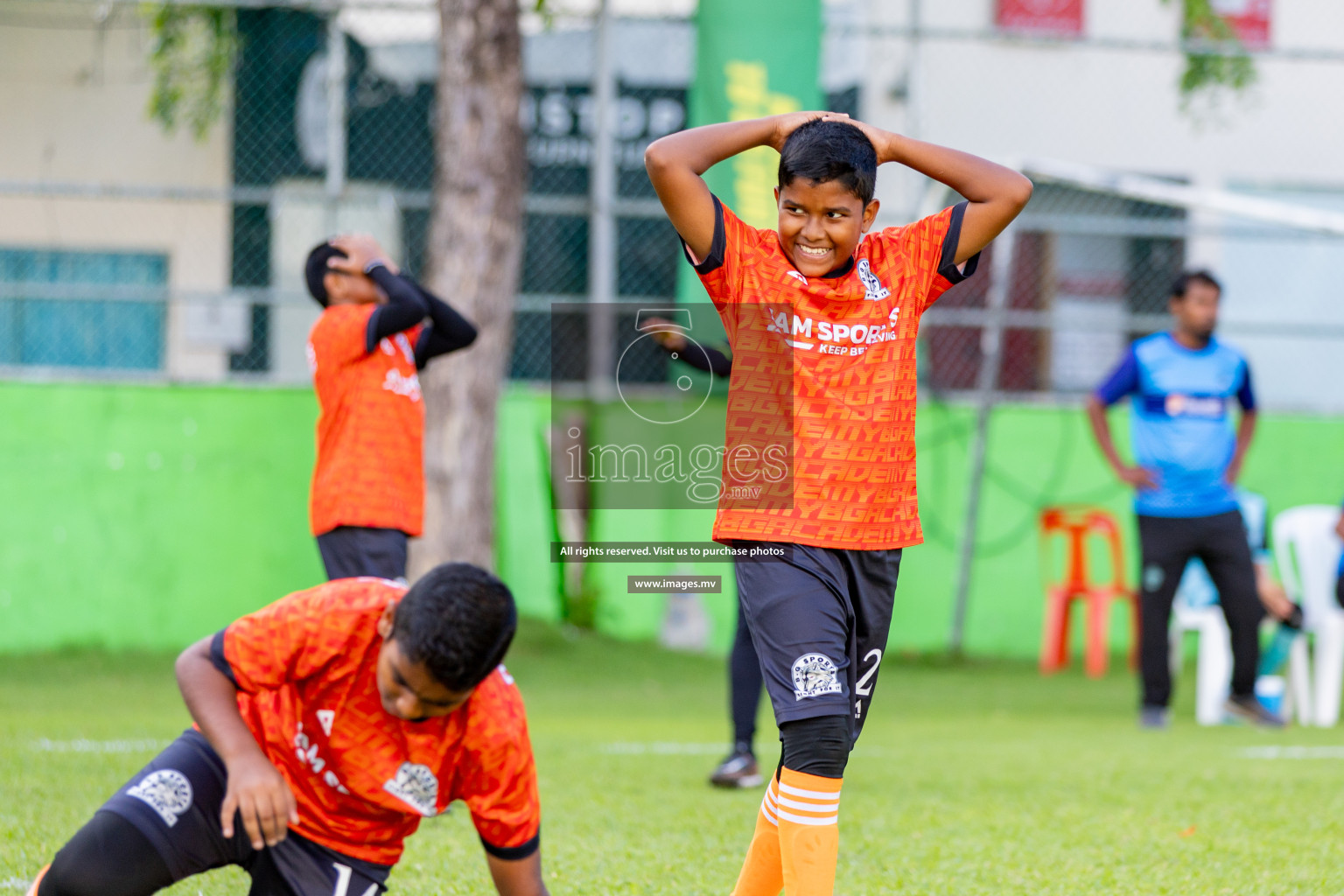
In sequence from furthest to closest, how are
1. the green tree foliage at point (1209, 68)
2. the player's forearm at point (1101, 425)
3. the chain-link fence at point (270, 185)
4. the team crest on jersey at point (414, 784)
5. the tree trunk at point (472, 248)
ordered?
the green tree foliage at point (1209, 68) < the chain-link fence at point (270, 185) < the tree trunk at point (472, 248) < the player's forearm at point (1101, 425) < the team crest on jersey at point (414, 784)

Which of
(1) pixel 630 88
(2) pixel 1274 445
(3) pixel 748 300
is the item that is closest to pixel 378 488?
(3) pixel 748 300

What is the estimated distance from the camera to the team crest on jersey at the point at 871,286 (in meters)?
3.20

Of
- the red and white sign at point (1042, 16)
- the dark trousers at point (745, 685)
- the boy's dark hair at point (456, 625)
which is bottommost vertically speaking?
the dark trousers at point (745, 685)

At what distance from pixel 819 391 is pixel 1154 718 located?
5.01 metres

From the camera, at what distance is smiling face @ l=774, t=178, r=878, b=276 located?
310 cm

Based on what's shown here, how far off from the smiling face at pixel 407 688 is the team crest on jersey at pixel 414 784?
126 mm

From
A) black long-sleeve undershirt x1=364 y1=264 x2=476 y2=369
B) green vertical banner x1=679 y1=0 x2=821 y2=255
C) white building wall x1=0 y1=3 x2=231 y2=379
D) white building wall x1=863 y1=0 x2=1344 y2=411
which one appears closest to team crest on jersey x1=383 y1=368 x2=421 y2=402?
black long-sleeve undershirt x1=364 y1=264 x2=476 y2=369

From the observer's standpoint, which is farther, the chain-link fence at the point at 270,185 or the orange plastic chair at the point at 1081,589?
the chain-link fence at the point at 270,185

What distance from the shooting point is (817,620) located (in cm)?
302

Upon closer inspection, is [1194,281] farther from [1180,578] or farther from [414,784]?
[414,784]

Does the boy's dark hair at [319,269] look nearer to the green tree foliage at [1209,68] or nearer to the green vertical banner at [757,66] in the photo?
the green vertical banner at [757,66]

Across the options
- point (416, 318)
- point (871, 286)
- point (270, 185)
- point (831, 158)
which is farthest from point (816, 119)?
Answer: point (270, 185)

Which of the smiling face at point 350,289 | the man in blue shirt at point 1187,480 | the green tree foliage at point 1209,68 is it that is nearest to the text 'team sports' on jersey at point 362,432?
the smiling face at point 350,289

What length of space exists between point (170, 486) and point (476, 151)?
10.5ft
